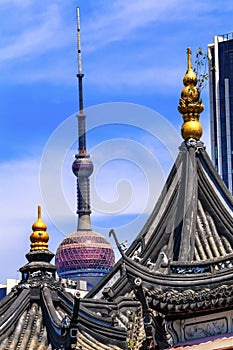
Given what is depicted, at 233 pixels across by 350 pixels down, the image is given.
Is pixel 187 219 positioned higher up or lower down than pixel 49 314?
higher up

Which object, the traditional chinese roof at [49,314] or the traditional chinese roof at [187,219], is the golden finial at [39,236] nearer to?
the traditional chinese roof at [49,314]

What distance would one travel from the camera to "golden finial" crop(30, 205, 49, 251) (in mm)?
36750

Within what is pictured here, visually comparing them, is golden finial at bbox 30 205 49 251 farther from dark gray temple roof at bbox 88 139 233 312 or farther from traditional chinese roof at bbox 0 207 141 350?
dark gray temple roof at bbox 88 139 233 312

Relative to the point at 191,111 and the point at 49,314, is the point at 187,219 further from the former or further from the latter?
the point at 49,314

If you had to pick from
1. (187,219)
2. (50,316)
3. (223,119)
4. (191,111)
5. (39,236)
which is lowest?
(50,316)

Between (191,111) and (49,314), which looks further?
(49,314)

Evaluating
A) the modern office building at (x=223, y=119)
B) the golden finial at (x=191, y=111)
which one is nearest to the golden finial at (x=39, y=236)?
the golden finial at (x=191, y=111)

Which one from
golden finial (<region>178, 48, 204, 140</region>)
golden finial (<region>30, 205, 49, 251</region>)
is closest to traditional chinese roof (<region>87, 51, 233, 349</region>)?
golden finial (<region>178, 48, 204, 140</region>)

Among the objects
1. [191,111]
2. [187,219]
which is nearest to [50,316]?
[187,219]

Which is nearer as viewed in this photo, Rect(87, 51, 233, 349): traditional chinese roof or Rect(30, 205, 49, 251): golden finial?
Rect(87, 51, 233, 349): traditional chinese roof

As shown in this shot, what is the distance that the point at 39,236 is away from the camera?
36.9 metres

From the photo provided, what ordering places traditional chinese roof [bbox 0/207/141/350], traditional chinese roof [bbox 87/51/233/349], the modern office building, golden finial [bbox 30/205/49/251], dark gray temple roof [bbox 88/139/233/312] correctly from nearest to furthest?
traditional chinese roof [bbox 87/51/233/349] → dark gray temple roof [bbox 88/139/233/312] → traditional chinese roof [bbox 0/207/141/350] → golden finial [bbox 30/205/49/251] → the modern office building

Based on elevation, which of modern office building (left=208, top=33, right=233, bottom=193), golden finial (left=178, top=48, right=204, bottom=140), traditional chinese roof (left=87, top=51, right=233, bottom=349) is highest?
modern office building (left=208, top=33, right=233, bottom=193)

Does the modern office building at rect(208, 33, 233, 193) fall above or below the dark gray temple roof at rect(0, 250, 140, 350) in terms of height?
above
